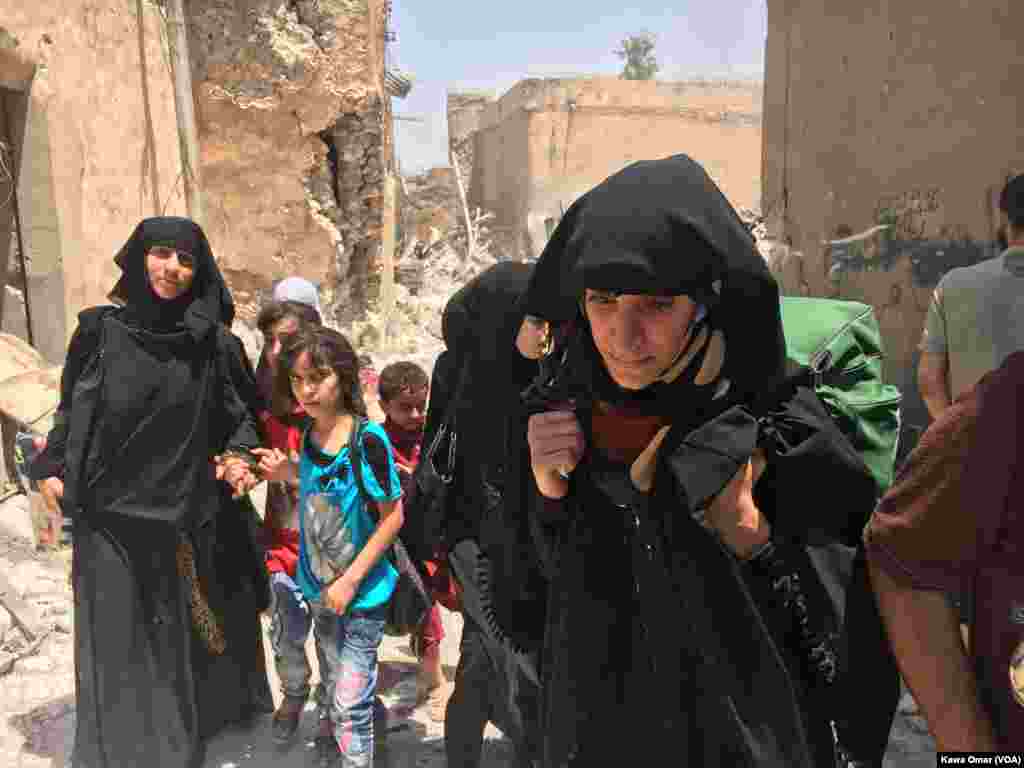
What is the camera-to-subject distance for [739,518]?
1199 mm

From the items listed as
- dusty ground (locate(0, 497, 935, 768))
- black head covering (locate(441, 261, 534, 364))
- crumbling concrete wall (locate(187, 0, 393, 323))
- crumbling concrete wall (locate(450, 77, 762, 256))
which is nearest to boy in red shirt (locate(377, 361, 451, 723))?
dusty ground (locate(0, 497, 935, 768))

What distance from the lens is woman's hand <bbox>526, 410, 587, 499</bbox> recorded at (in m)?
1.30

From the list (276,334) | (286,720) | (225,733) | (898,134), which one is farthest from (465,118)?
(286,720)

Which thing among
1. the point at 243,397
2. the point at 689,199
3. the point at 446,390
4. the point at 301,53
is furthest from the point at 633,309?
the point at 301,53

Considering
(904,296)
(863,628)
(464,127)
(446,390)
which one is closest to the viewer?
(863,628)

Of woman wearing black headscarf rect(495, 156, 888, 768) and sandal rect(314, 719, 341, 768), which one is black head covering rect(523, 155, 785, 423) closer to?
woman wearing black headscarf rect(495, 156, 888, 768)

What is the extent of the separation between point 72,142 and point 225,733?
3577 millimetres

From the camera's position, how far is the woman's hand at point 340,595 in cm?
236

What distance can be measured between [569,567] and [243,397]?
5.59 feet

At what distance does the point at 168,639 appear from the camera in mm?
2660

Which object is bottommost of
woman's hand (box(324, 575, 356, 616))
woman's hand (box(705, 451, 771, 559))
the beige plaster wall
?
woman's hand (box(324, 575, 356, 616))

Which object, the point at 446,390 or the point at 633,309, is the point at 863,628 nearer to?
the point at 633,309

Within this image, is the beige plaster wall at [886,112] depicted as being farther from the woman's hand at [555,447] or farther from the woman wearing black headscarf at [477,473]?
the woman's hand at [555,447]

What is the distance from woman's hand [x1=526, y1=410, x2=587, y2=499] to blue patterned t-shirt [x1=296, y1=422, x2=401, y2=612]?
116cm
